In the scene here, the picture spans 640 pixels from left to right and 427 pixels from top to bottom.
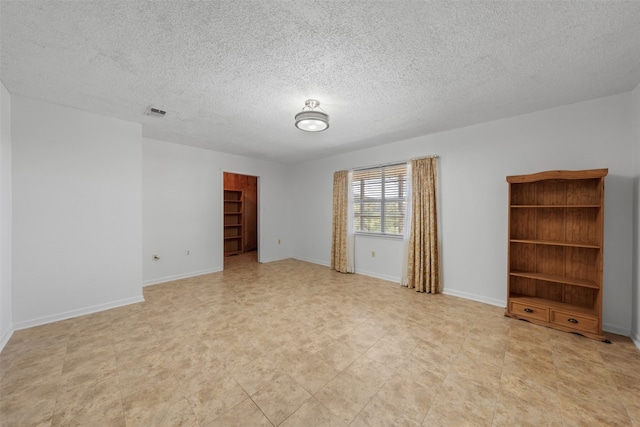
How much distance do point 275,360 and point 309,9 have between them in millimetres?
2686

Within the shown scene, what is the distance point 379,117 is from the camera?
3.24 meters

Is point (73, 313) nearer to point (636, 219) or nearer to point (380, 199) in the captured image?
point (380, 199)

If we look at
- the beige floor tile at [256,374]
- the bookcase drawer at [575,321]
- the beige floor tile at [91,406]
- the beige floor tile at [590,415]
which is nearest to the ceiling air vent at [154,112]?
the beige floor tile at [91,406]

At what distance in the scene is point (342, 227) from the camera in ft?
17.1

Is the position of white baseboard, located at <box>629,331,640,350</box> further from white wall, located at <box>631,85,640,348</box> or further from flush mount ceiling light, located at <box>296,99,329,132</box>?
flush mount ceiling light, located at <box>296,99,329,132</box>

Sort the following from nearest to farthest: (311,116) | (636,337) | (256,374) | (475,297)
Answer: (256,374), (636,337), (311,116), (475,297)

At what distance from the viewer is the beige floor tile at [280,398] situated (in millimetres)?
1556

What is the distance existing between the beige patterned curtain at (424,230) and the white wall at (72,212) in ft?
14.1

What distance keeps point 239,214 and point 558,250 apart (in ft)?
23.8

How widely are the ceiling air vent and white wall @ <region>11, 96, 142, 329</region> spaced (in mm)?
531

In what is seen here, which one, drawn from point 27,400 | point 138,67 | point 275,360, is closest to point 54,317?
point 27,400

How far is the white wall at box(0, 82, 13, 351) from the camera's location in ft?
7.82

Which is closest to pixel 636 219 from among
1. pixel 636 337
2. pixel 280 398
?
pixel 636 337

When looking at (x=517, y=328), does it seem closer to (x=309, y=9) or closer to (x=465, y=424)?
(x=465, y=424)
